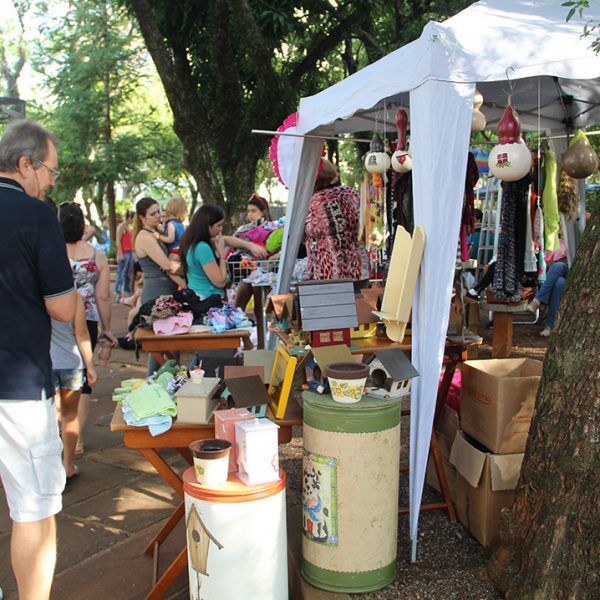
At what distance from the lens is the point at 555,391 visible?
7.84ft

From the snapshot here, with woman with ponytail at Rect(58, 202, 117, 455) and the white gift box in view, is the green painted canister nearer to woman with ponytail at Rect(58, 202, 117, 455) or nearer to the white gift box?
the white gift box

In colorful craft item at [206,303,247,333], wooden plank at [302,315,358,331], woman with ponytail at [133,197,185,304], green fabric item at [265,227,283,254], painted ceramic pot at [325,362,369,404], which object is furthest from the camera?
green fabric item at [265,227,283,254]

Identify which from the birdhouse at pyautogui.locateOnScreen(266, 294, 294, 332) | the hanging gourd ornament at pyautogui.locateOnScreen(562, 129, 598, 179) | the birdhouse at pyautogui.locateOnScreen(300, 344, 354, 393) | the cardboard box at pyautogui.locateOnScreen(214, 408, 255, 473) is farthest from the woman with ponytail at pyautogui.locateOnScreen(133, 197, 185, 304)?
the hanging gourd ornament at pyautogui.locateOnScreen(562, 129, 598, 179)

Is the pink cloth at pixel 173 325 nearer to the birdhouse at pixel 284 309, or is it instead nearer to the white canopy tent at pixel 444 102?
the birdhouse at pixel 284 309

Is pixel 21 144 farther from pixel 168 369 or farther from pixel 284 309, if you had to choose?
pixel 284 309

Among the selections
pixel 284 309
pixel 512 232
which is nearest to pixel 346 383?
pixel 284 309


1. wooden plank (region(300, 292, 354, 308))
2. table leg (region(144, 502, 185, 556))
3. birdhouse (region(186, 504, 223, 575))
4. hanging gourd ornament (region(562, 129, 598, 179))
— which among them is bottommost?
table leg (region(144, 502, 185, 556))

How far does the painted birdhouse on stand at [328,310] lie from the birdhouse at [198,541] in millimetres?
1034

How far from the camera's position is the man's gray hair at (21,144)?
2.39 m

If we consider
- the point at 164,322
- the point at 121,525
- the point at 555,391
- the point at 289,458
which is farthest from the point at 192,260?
the point at 555,391

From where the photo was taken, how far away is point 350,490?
264 centimetres

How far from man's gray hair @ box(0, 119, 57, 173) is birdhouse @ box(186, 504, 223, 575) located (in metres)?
1.47

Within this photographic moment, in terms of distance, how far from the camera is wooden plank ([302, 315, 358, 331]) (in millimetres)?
3047

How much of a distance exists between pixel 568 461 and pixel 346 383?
2.93 feet
